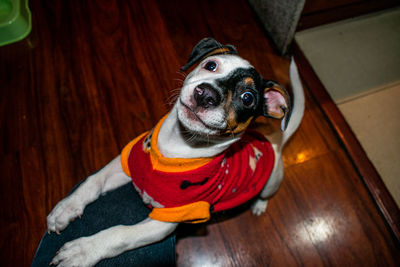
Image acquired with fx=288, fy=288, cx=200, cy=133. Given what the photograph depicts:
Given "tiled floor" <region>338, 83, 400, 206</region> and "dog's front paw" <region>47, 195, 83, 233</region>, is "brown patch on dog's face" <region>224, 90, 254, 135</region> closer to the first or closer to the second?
"dog's front paw" <region>47, 195, 83, 233</region>

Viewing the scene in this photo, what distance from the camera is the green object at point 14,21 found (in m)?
2.64

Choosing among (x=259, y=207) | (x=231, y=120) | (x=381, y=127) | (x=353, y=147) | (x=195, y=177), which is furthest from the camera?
(x=381, y=127)

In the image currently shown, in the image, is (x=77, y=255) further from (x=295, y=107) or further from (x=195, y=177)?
(x=295, y=107)

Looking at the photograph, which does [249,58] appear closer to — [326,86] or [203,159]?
[326,86]


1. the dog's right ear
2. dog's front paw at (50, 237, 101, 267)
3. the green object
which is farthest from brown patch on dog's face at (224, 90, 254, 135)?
the green object

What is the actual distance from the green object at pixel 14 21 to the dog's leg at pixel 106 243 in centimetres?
217

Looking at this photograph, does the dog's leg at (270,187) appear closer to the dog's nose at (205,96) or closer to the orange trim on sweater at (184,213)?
the orange trim on sweater at (184,213)

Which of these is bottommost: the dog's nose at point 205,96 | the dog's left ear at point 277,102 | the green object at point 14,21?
the dog's left ear at point 277,102

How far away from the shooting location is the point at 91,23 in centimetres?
311

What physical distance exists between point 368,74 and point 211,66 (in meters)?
2.43

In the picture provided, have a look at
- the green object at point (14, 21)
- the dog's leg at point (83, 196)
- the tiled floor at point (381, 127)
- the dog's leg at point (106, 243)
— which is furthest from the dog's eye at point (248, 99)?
the green object at point (14, 21)

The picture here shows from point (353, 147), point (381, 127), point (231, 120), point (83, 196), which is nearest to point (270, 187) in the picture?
point (231, 120)

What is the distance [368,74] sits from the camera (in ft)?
10.6

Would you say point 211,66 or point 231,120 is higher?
point 211,66
